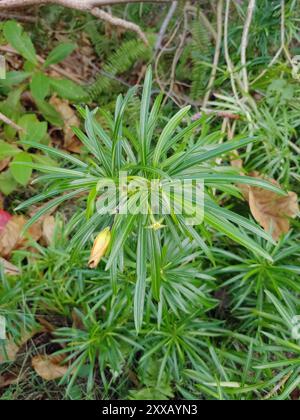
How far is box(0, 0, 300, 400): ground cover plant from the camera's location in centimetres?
156

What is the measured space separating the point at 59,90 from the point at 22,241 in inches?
34.6

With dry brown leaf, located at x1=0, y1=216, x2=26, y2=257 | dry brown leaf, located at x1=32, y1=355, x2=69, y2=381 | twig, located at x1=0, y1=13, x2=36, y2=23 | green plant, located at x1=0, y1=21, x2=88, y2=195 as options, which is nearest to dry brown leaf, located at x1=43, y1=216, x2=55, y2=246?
dry brown leaf, located at x1=0, y1=216, x2=26, y2=257

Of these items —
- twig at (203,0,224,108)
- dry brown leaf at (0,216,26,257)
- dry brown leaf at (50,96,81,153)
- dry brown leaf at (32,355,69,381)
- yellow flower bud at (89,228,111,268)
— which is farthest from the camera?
dry brown leaf at (50,96,81,153)

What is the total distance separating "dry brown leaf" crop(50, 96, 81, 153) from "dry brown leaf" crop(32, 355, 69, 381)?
47.9 inches

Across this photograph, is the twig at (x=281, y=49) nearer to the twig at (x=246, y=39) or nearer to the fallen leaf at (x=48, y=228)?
the twig at (x=246, y=39)

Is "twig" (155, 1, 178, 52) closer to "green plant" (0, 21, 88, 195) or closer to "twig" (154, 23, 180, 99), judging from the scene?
"twig" (154, 23, 180, 99)

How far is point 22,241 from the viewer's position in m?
2.57

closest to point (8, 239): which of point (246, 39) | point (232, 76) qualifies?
point (232, 76)

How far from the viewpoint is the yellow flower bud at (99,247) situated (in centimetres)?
141

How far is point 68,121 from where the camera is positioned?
9.63ft

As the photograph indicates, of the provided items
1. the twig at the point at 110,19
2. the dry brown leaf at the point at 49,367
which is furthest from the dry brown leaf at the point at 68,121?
the dry brown leaf at the point at 49,367

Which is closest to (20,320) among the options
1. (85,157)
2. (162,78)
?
(85,157)

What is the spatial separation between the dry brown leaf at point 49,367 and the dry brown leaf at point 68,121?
3.99 ft
